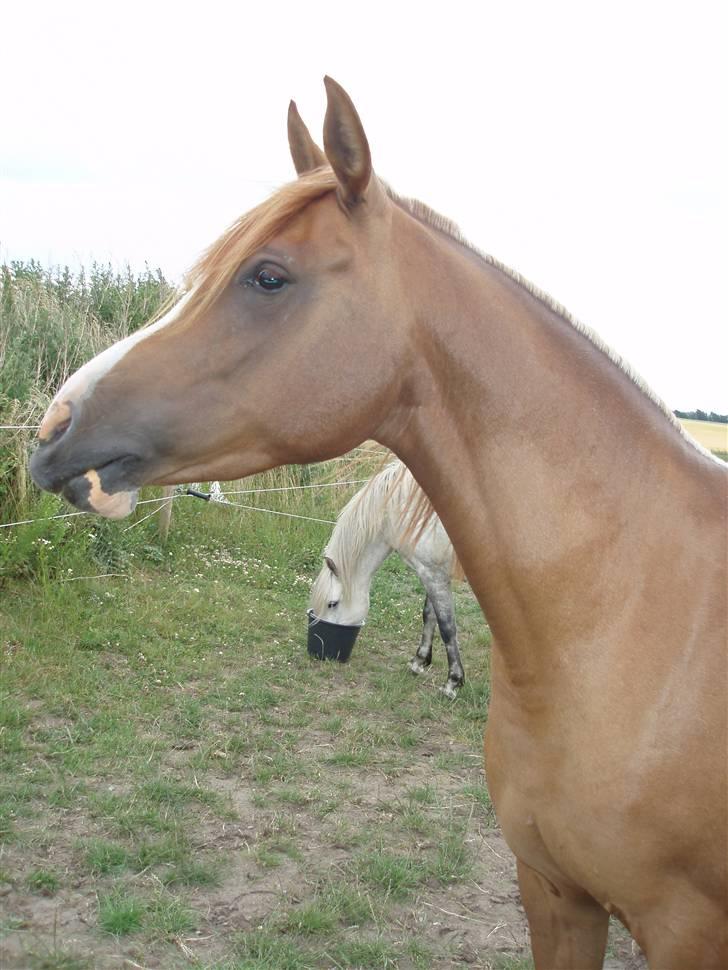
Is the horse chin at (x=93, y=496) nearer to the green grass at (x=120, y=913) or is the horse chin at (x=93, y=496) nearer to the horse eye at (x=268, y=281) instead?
the horse eye at (x=268, y=281)

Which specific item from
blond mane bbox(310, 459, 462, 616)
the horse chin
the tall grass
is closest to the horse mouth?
the horse chin

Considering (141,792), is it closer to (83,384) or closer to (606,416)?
(83,384)

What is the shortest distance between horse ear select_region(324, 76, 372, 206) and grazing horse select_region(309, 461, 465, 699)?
4.00 metres

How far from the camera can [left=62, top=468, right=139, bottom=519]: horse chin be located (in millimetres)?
1591

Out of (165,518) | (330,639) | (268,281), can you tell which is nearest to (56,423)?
(268,281)

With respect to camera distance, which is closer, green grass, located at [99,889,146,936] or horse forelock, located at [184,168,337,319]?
horse forelock, located at [184,168,337,319]

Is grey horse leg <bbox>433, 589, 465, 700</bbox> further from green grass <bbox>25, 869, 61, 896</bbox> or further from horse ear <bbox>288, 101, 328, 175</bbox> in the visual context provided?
horse ear <bbox>288, 101, 328, 175</bbox>

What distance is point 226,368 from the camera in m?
1.60

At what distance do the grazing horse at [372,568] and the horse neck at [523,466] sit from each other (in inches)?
Answer: 151

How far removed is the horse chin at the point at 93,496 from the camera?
5.22 feet

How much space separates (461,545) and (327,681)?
12.6 ft

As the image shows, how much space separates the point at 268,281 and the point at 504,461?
0.63 meters

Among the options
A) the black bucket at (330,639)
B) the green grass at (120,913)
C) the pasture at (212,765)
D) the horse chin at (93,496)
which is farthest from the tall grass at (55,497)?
the green grass at (120,913)

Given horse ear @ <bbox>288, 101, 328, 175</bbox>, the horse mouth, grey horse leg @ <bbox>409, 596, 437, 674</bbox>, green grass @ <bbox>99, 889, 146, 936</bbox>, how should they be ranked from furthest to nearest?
1. grey horse leg @ <bbox>409, 596, 437, 674</bbox>
2. green grass @ <bbox>99, 889, 146, 936</bbox>
3. horse ear @ <bbox>288, 101, 328, 175</bbox>
4. the horse mouth
